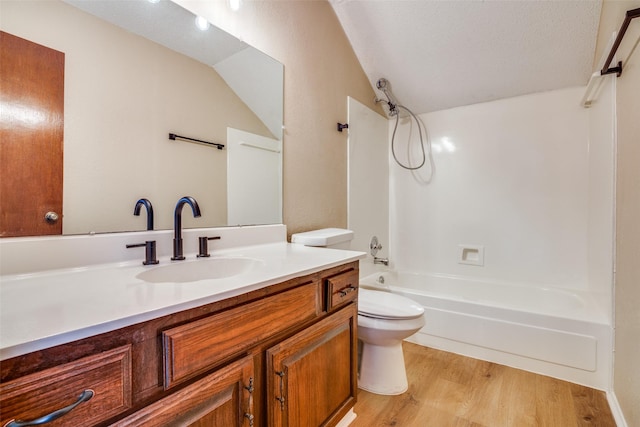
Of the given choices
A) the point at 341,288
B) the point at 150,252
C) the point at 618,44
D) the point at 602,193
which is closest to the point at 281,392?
the point at 341,288

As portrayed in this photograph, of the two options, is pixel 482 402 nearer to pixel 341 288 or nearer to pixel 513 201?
pixel 341 288

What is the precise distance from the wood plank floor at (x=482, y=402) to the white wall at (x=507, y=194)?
2.83 ft

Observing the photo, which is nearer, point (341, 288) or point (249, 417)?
point (249, 417)

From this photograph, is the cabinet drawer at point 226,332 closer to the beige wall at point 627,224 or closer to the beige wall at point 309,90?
the beige wall at point 309,90

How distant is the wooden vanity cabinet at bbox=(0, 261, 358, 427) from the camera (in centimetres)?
51

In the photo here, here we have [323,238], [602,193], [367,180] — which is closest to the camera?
[323,238]

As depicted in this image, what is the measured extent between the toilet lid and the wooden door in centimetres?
134

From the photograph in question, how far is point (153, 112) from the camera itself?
3.87ft

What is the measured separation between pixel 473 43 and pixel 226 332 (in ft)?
7.73

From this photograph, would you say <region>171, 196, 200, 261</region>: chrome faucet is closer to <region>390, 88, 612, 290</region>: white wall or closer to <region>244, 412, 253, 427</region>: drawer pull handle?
<region>244, 412, 253, 427</region>: drawer pull handle

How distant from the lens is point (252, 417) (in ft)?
2.72

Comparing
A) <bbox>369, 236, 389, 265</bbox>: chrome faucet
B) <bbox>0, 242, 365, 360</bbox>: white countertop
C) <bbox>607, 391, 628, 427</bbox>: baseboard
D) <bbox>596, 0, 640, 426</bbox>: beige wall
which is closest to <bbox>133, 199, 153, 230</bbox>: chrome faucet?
<bbox>0, 242, 365, 360</bbox>: white countertop

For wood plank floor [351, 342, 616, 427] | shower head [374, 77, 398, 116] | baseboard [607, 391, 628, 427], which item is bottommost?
wood plank floor [351, 342, 616, 427]

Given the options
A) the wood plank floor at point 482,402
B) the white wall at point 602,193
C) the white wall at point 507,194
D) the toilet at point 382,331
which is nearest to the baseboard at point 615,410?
the wood plank floor at point 482,402
